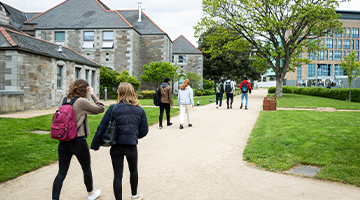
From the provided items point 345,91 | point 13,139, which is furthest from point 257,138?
point 345,91

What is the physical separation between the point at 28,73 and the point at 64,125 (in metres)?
13.6

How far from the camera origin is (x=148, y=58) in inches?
1398

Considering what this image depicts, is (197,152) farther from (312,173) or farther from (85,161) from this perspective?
(85,161)

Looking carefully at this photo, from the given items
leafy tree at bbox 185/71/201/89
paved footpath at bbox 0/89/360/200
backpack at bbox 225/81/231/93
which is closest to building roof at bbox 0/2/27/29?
leafy tree at bbox 185/71/201/89

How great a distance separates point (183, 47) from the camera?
159 feet

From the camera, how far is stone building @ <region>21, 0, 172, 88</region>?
104ft

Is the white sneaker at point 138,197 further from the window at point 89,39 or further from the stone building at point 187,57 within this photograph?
the stone building at point 187,57

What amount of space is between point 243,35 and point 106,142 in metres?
29.0

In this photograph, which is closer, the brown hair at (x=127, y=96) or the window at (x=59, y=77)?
the brown hair at (x=127, y=96)

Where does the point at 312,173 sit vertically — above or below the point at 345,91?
below

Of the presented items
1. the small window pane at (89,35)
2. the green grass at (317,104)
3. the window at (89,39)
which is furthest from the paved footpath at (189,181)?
the small window pane at (89,35)

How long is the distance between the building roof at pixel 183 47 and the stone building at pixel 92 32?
574 inches

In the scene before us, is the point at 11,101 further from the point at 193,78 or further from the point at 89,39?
the point at 193,78

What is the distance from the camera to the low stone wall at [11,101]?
13340 millimetres
